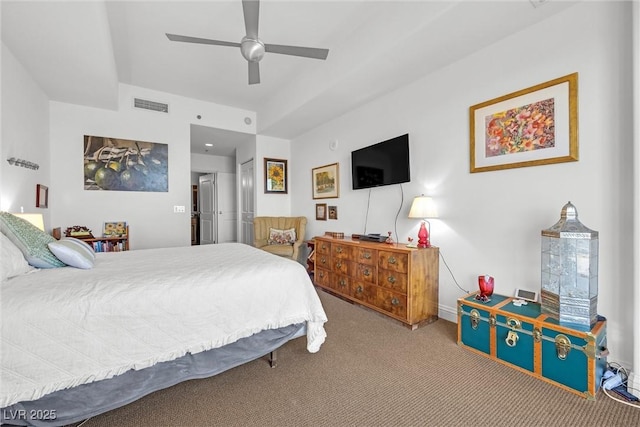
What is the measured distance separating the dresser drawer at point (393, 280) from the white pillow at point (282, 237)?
6.91 ft

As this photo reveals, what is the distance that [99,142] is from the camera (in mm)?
3779

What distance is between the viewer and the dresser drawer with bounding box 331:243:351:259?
3207 mm

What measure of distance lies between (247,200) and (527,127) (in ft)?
16.1

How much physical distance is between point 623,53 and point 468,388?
235 centimetres

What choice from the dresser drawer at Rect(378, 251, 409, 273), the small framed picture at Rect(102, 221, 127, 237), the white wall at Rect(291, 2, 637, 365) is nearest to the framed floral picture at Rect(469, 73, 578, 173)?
the white wall at Rect(291, 2, 637, 365)

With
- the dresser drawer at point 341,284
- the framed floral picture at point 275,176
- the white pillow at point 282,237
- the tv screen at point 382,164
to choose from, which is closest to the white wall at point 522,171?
the tv screen at point 382,164

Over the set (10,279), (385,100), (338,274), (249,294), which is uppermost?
(385,100)

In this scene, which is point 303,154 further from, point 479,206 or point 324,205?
point 479,206

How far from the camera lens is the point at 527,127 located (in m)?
2.11

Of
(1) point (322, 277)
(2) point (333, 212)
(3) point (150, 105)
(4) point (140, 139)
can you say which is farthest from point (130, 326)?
(3) point (150, 105)

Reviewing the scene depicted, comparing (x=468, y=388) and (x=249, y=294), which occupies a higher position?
(x=249, y=294)

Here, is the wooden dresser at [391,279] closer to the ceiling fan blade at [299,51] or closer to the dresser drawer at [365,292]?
the dresser drawer at [365,292]

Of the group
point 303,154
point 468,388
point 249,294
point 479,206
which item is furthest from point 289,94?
point 468,388

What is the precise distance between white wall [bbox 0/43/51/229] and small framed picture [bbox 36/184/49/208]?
60mm
